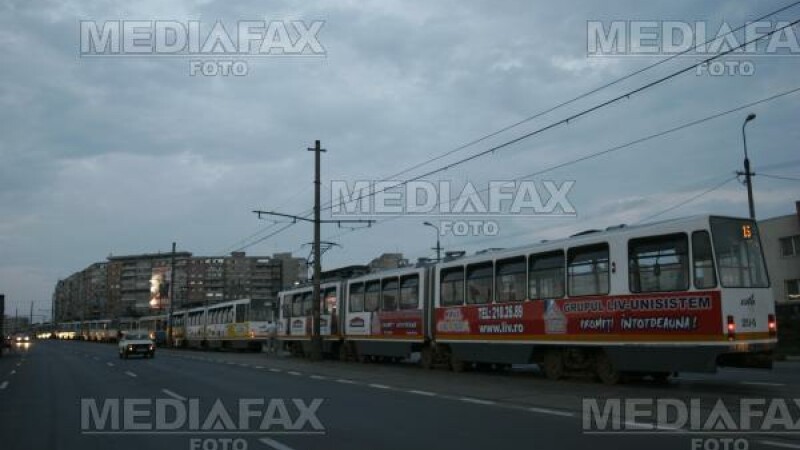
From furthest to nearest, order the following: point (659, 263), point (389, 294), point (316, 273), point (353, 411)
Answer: point (316, 273)
point (389, 294)
point (659, 263)
point (353, 411)

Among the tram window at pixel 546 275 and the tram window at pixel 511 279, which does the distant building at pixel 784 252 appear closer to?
the tram window at pixel 511 279

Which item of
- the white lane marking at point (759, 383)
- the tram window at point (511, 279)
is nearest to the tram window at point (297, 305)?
the tram window at point (511, 279)

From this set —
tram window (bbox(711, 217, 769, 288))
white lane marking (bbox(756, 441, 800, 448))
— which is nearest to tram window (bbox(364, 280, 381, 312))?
tram window (bbox(711, 217, 769, 288))

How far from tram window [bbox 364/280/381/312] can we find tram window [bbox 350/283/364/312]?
0.39m

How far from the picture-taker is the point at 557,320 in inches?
691

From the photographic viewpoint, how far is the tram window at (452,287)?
21.9 meters

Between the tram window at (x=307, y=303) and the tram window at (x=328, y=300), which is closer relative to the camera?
the tram window at (x=328, y=300)

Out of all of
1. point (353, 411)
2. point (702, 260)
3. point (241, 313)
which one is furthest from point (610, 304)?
point (241, 313)

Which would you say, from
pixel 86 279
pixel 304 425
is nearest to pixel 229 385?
pixel 304 425

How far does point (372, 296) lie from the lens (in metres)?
27.3

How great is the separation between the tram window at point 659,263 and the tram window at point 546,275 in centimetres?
226

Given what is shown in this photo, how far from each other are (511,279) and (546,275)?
150cm

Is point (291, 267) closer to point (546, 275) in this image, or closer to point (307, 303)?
point (307, 303)

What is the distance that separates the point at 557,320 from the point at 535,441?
8.73 meters
